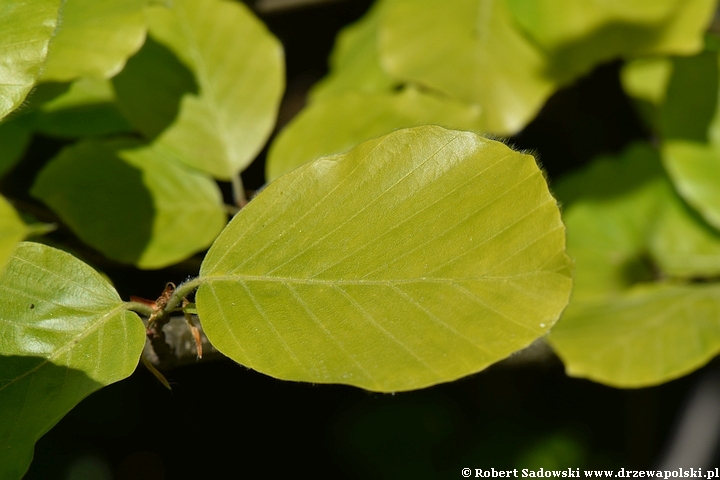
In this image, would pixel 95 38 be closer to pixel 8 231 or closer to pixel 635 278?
pixel 8 231

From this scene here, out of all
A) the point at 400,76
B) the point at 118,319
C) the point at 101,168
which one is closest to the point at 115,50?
the point at 101,168

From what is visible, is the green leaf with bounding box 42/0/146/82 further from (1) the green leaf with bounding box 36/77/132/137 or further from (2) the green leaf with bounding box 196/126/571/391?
(2) the green leaf with bounding box 196/126/571/391

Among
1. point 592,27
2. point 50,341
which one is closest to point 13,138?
point 50,341

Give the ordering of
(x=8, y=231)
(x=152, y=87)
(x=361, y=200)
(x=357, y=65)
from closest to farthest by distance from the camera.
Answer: (x=8, y=231) → (x=361, y=200) → (x=152, y=87) → (x=357, y=65)

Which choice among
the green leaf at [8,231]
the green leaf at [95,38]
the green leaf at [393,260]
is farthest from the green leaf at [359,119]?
the green leaf at [8,231]

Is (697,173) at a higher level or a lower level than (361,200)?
lower

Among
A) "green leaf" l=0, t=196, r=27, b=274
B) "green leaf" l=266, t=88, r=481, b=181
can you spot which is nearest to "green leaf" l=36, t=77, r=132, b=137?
"green leaf" l=266, t=88, r=481, b=181
